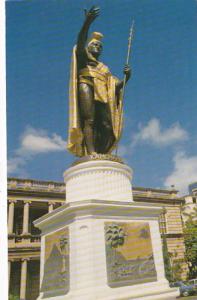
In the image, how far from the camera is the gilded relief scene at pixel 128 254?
497 centimetres

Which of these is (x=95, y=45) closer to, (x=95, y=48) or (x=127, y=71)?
(x=95, y=48)

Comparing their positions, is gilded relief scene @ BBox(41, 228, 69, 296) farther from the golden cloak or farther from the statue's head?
the statue's head

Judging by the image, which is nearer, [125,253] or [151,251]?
[125,253]

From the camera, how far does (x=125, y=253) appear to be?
17.0 feet

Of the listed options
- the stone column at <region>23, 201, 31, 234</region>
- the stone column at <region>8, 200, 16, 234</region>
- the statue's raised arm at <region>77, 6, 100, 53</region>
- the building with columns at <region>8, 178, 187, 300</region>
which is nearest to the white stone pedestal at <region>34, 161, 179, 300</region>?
the statue's raised arm at <region>77, 6, 100, 53</region>

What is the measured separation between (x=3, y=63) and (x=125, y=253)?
3.73 meters

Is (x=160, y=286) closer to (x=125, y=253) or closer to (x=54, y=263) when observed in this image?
(x=125, y=253)

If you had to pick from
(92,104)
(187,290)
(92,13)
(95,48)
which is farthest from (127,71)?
(187,290)

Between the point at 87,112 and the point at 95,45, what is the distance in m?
1.49

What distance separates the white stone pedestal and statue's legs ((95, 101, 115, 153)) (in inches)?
32.8

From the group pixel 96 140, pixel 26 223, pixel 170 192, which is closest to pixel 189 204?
pixel 170 192

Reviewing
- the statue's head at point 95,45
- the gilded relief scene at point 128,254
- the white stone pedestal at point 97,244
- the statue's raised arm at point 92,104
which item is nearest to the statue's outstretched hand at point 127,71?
the statue's raised arm at point 92,104

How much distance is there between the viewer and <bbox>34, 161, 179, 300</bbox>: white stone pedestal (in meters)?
4.82

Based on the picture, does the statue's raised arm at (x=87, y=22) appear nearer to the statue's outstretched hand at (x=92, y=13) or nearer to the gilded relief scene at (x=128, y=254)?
the statue's outstretched hand at (x=92, y=13)
